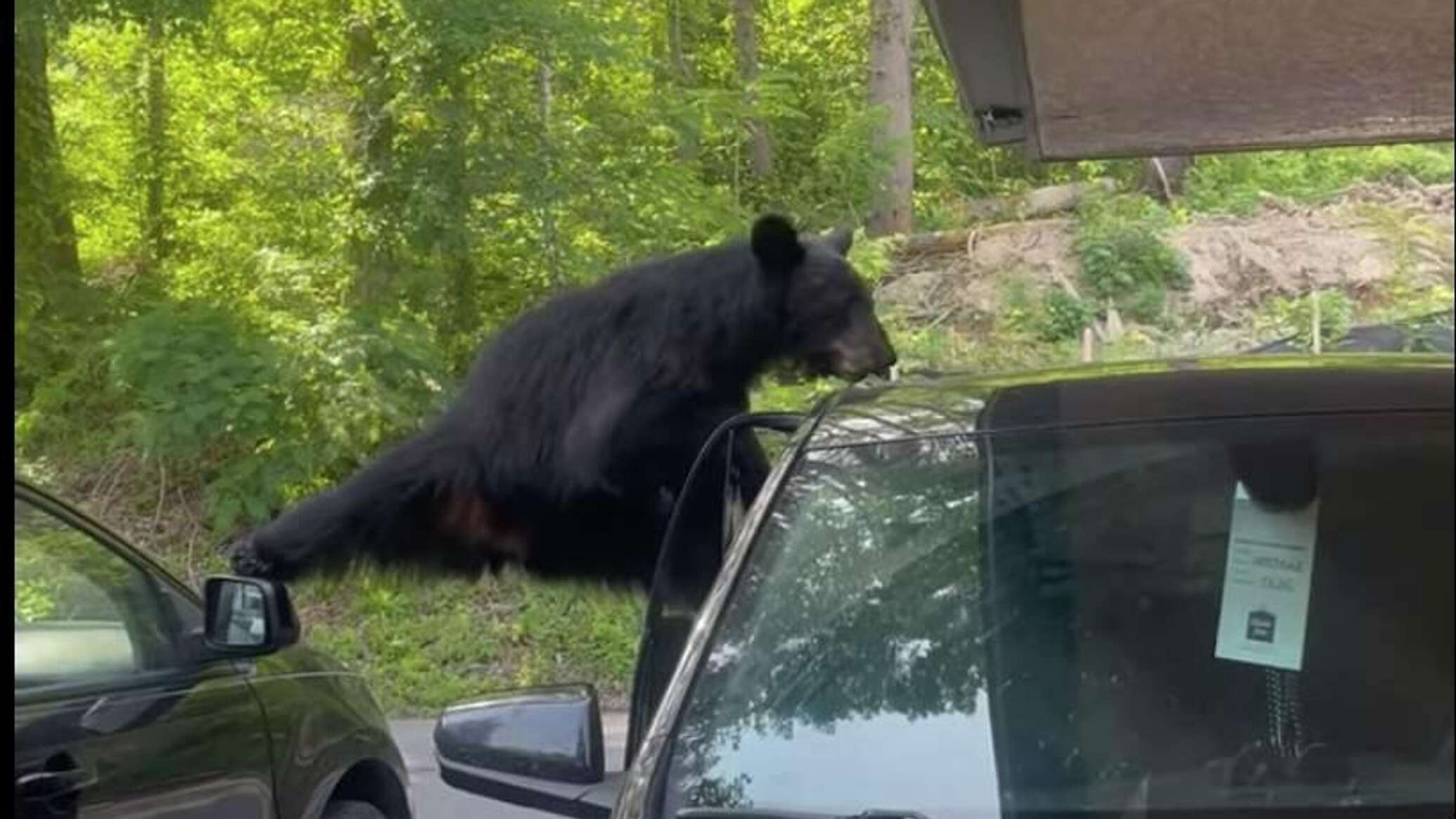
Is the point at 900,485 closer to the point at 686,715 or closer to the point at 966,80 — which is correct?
the point at 686,715

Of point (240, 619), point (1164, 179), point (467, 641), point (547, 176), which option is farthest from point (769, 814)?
point (1164, 179)

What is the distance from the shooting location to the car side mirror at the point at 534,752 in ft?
10.4

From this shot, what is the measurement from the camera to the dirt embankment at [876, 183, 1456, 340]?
11523mm

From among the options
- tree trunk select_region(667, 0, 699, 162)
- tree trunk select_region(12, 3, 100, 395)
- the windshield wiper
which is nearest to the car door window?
the windshield wiper

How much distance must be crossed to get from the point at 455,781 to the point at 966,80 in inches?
74.6

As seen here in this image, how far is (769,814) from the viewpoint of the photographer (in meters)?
2.66

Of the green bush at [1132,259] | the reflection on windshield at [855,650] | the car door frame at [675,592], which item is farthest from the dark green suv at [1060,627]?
the green bush at [1132,259]

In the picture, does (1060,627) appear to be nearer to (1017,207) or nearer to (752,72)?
(752,72)

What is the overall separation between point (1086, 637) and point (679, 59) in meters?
10.4

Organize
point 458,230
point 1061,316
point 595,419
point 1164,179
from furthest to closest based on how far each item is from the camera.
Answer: point 1164,179 < point 1061,316 < point 458,230 < point 595,419

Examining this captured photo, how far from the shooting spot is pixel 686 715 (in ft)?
9.42

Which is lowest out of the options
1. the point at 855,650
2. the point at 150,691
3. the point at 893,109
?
the point at 150,691

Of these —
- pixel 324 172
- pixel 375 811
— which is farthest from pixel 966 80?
pixel 324 172

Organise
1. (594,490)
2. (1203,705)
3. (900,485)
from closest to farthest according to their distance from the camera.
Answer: (1203,705) → (900,485) → (594,490)
